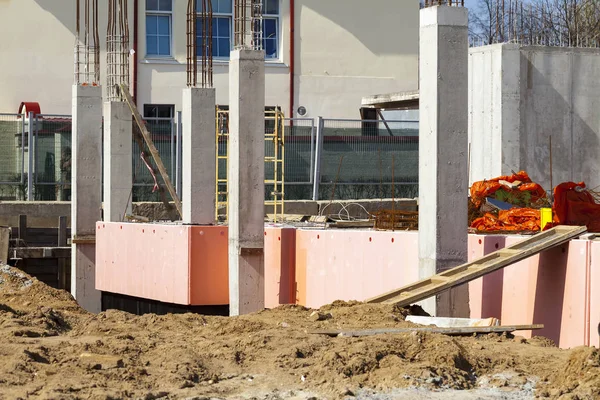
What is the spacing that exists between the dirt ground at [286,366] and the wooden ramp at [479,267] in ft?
2.46

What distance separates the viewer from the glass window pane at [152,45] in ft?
126

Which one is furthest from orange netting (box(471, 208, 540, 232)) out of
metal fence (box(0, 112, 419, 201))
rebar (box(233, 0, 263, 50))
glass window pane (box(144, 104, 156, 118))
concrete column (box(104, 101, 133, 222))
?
glass window pane (box(144, 104, 156, 118))

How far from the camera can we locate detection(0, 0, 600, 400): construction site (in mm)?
9742

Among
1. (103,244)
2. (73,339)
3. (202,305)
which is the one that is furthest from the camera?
(103,244)

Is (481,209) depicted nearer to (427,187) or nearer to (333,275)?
(333,275)

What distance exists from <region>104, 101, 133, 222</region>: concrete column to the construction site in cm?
4

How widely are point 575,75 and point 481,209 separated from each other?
18.5 ft

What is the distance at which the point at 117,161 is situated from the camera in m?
24.4

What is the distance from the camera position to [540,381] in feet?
31.1

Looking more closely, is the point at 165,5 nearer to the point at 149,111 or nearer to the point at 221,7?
the point at 221,7

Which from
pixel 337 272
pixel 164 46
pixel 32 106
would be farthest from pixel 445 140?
pixel 164 46

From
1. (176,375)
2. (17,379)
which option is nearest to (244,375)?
(176,375)

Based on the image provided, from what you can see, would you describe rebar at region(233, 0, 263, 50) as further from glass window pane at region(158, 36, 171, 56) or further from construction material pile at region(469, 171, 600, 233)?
glass window pane at region(158, 36, 171, 56)

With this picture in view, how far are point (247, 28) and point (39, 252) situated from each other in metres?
10.1
